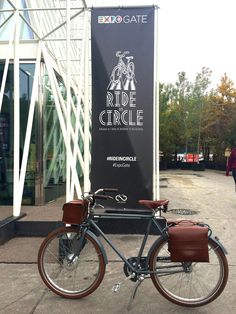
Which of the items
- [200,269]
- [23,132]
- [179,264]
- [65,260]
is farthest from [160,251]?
[23,132]

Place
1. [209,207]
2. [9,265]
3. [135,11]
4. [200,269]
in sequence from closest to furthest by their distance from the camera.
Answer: [200,269], [9,265], [135,11], [209,207]

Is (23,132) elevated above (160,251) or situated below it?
above

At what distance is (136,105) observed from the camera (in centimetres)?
768

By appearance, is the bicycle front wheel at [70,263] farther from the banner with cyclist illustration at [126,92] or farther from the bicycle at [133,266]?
the banner with cyclist illustration at [126,92]

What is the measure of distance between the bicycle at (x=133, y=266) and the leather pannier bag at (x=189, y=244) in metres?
0.09

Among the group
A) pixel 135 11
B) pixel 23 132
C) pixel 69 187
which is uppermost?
pixel 135 11

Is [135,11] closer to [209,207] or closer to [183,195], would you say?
[209,207]

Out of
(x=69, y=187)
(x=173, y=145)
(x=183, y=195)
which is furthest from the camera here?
(x=173, y=145)

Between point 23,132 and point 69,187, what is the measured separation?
12.9 ft

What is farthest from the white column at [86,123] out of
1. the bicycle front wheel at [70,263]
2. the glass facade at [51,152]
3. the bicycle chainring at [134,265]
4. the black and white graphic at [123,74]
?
the bicycle chainring at [134,265]

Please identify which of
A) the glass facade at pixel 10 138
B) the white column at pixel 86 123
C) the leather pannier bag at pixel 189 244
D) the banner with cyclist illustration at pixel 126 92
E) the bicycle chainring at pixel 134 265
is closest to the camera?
the leather pannier bag at pixel 189 244

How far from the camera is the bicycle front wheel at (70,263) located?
457 cm

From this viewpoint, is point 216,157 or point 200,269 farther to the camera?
point 216,157

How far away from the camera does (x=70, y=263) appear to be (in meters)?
4.75
